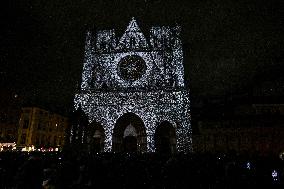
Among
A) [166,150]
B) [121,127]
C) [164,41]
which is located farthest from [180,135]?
[164,41]

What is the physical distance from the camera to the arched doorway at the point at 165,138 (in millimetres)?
29422

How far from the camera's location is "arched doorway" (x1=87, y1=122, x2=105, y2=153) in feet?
97.3

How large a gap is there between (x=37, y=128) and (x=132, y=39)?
25650 millimetres

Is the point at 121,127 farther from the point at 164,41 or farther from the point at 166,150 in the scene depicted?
the point at 164,41

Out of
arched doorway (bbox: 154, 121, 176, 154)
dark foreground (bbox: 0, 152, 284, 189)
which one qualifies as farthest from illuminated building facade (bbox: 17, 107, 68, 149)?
dark foreground (bbox: 0, 152, 284, 189)

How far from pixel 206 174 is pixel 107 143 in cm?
2245

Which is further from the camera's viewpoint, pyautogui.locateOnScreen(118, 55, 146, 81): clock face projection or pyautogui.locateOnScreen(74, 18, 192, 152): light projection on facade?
pyautogui.locateOnScreen(118, 55, 146, 81): clock face projection

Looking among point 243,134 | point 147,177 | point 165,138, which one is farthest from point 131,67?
point 147,177

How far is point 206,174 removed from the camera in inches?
280

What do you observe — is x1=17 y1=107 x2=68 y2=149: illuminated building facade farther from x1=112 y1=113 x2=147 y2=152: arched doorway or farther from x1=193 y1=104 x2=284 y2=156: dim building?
x1=193 y1=104 x2=284 y2=156: dim building

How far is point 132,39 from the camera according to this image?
109ft

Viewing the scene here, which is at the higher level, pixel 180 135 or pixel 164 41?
pixel 164 41

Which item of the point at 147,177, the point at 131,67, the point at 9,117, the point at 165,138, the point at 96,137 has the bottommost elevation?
the point at 147,177

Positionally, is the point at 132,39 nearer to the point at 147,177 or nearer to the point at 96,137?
the point at 96,137
